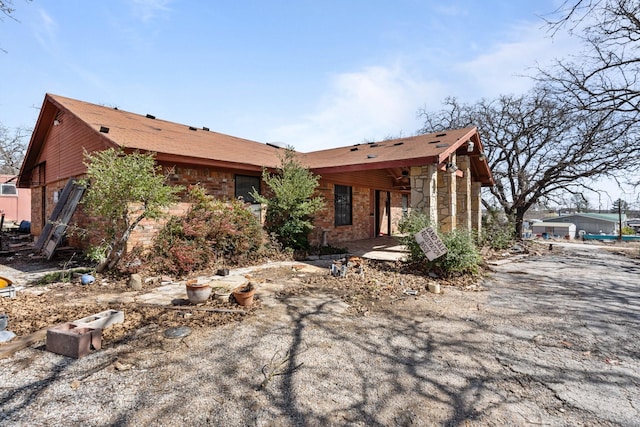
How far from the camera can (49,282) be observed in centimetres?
539

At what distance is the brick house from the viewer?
23.5 feet

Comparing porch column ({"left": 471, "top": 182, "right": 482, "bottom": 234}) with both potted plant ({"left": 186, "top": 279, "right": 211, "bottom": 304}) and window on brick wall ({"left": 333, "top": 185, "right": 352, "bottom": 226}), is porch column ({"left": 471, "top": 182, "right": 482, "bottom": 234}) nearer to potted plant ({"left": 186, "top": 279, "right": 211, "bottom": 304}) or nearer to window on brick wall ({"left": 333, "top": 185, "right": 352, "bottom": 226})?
window on brick wall ({"left": 333, "top": 185, "right": 352, "bottom": 226})

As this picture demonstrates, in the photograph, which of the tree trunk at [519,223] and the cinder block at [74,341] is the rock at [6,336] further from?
the tree trunk at [519,223]

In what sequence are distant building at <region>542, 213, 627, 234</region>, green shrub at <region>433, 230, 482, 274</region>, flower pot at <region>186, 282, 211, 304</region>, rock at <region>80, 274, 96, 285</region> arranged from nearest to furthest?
1. flower pot at <region>186, 282, 211, 304</region>
2. rock at <region>80, 274, 96, 285</region>
3. green shrub at <region>433, 230, 482, 274</region>
4. distant building at <region>542, 213, 627, 234</region>

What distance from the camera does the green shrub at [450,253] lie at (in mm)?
6043

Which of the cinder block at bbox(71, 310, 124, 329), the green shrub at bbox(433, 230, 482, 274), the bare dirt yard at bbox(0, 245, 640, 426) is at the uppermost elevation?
the green shrub at bbox(433, 230, 482, 274)

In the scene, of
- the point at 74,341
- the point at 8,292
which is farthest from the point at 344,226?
the point at 74,341

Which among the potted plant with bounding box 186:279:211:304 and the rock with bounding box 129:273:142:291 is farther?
the rock with bounding box 129:273:142:291

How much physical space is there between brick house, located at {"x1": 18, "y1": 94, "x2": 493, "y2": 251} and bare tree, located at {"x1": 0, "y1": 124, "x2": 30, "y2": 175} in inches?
784

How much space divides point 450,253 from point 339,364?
4.21m

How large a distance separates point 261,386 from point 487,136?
17.6 meters

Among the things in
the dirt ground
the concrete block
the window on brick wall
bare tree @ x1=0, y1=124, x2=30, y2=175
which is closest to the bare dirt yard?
the dirt ground

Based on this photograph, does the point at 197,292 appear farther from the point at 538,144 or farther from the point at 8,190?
the point at 8,190

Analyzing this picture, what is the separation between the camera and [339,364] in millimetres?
2725
